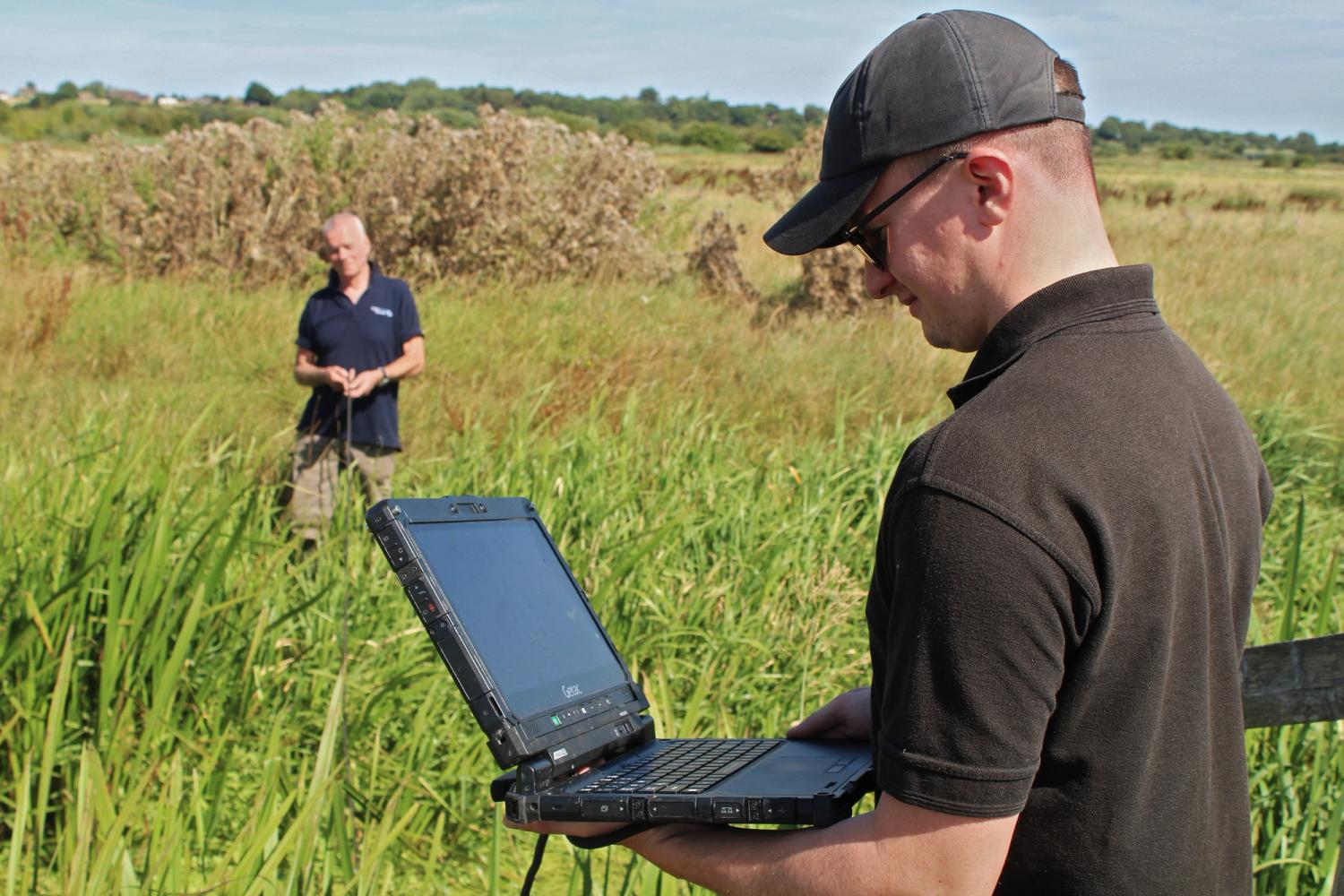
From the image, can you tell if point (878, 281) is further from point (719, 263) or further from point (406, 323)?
point (719, 263)

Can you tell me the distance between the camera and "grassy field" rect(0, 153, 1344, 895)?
2848mm

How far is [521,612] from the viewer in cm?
166

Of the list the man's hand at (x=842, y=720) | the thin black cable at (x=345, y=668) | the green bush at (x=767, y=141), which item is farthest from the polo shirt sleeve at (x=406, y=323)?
the green bush at (x=767, y=141)

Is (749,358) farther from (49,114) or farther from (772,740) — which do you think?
(49,114)

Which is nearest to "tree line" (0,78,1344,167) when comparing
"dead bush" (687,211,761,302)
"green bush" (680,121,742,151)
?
"green bush" (680,121,742,151)

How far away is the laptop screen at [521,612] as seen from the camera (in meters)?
1.53

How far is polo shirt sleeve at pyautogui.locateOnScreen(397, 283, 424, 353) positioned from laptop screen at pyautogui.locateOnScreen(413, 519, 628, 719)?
14.5ft

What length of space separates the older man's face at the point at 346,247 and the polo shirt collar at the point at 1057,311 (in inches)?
202

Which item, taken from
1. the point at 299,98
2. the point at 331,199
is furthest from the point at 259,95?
the point at 331,199

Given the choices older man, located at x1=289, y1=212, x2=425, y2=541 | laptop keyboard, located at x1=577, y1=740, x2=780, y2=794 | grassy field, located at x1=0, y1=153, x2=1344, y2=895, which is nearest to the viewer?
laptop keyboard, located at x1=577, y1=740, x2=780, y2=794

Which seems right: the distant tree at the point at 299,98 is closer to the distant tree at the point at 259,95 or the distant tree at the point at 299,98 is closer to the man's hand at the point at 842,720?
the distant tree at the point at 259,95

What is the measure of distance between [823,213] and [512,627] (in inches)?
26.1

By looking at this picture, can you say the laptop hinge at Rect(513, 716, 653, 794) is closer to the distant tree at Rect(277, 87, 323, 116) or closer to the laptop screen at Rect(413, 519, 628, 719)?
the laptop screen at Rect(413, 519, 628, 719)

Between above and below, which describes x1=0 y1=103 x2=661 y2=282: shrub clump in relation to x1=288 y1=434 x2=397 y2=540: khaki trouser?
above
